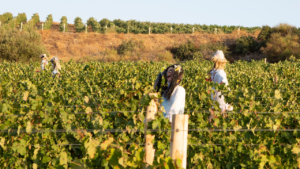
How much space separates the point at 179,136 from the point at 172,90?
1.36m

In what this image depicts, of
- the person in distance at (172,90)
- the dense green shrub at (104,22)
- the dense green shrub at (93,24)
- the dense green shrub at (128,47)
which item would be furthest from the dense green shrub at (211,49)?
the person in distance at (172,90)

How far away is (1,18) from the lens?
164 ft

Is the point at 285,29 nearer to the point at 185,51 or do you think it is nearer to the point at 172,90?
the point at 185,51

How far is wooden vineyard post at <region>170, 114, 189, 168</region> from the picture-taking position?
245 cm

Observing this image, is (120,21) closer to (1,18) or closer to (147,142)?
(1,18)

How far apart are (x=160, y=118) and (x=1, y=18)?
52819 mm

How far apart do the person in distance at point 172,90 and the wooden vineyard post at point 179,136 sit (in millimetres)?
1176

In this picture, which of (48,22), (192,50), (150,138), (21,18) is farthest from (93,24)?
(150,138)

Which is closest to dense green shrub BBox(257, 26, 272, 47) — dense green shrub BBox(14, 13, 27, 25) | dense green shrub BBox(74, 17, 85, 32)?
dense green shrub BBox(74, 17, 85, 32)

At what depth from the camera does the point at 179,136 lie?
2459mm

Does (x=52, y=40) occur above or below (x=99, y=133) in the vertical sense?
above

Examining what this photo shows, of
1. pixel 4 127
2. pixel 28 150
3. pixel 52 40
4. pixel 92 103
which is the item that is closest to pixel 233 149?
pixel 92 103

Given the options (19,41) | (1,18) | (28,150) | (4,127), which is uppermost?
(1,18)

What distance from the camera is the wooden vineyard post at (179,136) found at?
8.04 ft
